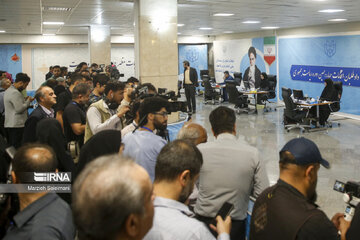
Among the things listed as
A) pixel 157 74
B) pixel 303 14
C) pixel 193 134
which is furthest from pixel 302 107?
pixel 193 134

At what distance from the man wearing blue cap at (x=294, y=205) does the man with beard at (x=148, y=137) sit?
3.75ft

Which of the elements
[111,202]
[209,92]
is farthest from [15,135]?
[209,92]

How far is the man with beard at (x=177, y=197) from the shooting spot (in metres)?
1.58

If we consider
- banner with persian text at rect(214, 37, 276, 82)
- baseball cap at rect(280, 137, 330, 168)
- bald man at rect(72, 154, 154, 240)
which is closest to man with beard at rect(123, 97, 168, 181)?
baseball cap at rect(280, 137, 330, 168)

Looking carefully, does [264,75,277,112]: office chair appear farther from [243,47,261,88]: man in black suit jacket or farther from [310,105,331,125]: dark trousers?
[310,105,331,125]: dark trousers

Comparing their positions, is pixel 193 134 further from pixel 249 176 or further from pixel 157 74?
pixel 157 74

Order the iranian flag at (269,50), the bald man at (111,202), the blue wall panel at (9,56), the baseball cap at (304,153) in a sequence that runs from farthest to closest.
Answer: the blue wall panel at (9,56) → the iranian flag at (269,50) → the baseball cap at (304,153) → the bald man at (111,202)

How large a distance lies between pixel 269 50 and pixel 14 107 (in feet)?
46.8

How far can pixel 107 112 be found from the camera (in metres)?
4.51

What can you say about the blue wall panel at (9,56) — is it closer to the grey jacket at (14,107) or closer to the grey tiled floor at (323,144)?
the grey tiled floor at (323,144)

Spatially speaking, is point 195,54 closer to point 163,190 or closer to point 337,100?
point 337,100

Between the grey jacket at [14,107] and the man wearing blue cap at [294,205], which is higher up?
the grey jacket at [14,107]

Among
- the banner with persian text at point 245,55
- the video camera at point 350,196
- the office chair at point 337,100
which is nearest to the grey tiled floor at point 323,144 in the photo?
the office chair at point 337,100

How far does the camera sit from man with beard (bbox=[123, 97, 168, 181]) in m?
3.09
